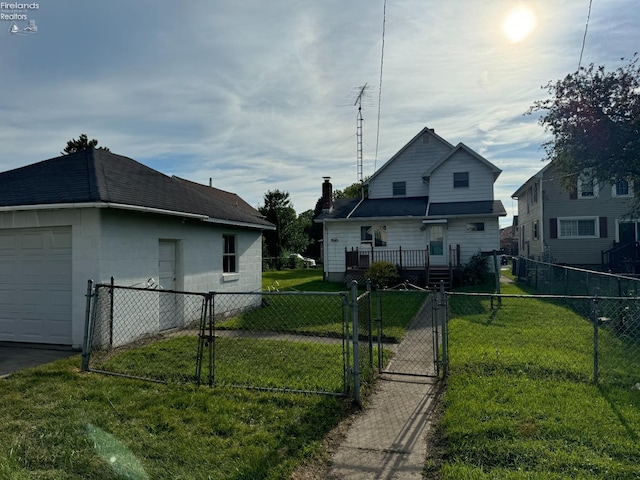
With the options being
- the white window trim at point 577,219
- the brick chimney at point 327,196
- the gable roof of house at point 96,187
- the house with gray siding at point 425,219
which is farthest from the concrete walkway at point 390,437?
the white window trim at point 577,219

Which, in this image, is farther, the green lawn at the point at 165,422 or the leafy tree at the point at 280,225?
the leafy tree at the point at 280,225

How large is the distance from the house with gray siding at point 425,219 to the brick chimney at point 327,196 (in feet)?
0.19

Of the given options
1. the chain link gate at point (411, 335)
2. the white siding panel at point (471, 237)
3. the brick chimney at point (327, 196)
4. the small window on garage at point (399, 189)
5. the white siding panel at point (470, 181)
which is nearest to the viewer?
the chain link gate at point (411, 335)

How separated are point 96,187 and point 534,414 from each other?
806 cm

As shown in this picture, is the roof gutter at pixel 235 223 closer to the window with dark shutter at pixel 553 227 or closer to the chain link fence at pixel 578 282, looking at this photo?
the chain link fence at pixel 578 282

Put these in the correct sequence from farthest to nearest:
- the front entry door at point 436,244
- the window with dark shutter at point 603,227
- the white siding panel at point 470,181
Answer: the window with dark shutter at point 603,227 → the white siding panel at point 470,181 → the front entry door at point 436,244

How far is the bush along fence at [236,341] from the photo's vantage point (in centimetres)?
562

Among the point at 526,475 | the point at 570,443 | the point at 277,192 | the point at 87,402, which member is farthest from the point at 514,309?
the point at 277,192

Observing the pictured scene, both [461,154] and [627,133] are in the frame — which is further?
[461,154]

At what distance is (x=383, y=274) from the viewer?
18.2 m

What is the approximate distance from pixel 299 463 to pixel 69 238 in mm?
6758

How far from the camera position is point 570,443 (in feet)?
12.6

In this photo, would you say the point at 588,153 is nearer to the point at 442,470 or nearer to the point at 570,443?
the point at 570,443

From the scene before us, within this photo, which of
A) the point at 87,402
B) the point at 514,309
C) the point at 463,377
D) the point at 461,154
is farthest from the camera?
the point at 461,154
